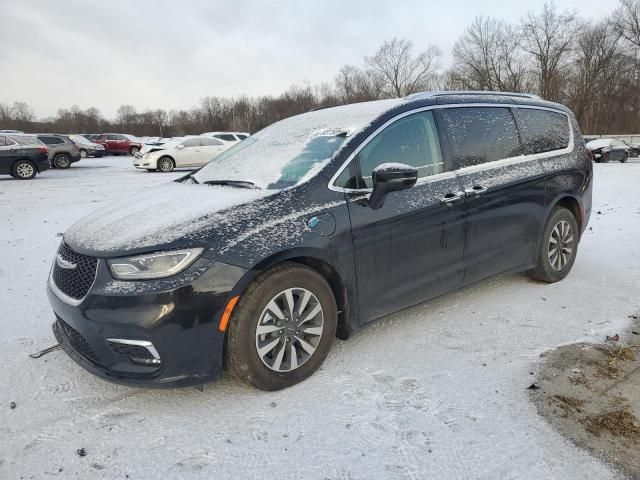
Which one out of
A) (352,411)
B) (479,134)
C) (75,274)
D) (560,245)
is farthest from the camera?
(560,245)

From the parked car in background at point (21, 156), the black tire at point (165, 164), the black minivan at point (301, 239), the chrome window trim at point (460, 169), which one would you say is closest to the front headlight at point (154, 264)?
the black minivan at point (301, 239)

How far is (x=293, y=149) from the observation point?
10.9 ft

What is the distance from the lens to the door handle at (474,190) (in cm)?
346

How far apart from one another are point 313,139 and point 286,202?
0.78 meters

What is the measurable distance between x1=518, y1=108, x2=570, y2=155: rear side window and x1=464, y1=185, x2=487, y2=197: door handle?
852 millimetres

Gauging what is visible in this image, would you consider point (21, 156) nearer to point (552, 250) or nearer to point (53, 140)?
point (53, 140)

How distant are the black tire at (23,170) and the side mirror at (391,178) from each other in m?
16.5

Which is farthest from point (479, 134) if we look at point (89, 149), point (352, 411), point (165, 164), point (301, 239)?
point (89, 149)

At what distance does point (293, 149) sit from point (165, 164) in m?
16.8

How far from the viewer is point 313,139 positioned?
10.9 feet

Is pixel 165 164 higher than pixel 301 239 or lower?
higher

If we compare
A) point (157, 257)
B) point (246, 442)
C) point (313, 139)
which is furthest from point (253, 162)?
point (246, 442)

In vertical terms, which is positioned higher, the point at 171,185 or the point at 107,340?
the point at 171,185

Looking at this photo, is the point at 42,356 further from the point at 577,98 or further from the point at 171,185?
the point at 577,98
